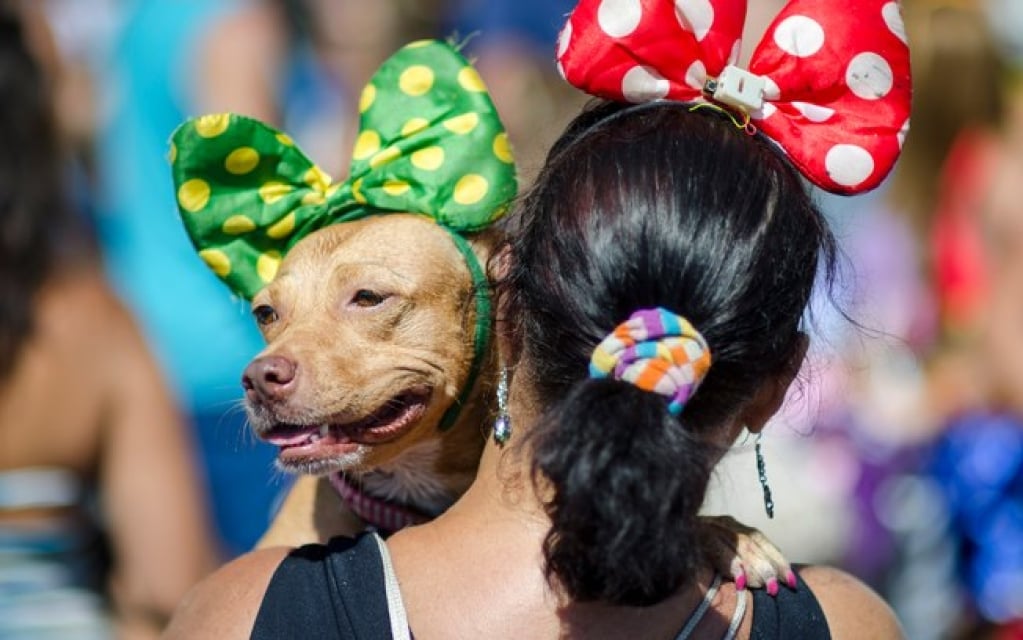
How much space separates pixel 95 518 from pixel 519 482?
208 centimetres

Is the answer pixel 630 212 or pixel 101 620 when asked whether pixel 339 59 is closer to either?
pixel 101 620

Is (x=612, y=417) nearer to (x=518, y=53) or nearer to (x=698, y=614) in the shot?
(x=698, y=614)

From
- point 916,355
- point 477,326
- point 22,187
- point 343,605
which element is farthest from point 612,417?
point 916,355

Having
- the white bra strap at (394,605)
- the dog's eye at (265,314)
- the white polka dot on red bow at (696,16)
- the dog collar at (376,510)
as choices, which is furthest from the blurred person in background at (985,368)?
the white bra strap at (394,605)

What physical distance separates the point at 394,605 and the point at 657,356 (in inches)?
17.6

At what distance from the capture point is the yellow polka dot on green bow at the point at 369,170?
2434mm

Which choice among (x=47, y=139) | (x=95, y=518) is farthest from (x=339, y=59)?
(x=95, y=518)

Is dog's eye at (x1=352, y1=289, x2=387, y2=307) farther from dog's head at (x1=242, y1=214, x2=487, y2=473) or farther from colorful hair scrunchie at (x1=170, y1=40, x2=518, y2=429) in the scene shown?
colorful hair scrunchie at (x1=170, y1=40, x2=518, y2=429)

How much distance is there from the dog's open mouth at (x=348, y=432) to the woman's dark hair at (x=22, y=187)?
54.5 inches

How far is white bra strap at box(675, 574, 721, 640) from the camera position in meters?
1.87

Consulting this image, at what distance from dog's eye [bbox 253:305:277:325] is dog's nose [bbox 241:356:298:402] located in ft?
0.74

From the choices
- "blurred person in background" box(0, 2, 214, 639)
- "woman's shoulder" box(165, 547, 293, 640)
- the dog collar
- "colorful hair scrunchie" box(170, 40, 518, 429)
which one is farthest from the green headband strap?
"blurred person in background" box(0, 2, 214, 639)

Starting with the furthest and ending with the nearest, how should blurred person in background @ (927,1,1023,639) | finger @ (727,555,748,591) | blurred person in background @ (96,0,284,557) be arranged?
1. blurred person in background @ (96,0,284,557)
2. blurred person in background @ (927,1,1023,639)
3. finger @ (727,555,748,591)

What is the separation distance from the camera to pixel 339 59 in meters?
5.42
